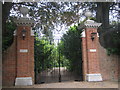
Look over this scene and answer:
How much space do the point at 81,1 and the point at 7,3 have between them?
5.73 metres

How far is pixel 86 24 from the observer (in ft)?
27.0

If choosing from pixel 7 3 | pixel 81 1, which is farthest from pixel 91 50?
pixel 7 3

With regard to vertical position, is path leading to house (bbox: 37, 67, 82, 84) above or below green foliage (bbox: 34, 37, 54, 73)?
below

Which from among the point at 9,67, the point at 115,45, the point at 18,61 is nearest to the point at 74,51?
the point at 115,45

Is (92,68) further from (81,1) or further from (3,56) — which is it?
(81,1)

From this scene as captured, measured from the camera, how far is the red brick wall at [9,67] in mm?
7414

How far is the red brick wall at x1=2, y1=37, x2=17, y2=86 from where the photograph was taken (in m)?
7.41

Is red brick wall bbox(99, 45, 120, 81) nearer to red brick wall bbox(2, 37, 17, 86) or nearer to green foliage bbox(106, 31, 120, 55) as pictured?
green foliage bbox(106, 31, 120, 55)

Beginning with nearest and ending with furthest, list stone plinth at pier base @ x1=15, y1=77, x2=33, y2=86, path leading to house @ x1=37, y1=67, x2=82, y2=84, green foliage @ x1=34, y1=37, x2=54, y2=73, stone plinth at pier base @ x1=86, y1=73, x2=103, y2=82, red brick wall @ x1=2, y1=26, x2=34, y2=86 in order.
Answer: stone plinth at pier base @ x1=15, y1=77, x2=33, y2=86
red brick wall @ x1=2, y1=26, x2=34, y2=86
stone plinth at pier base @ x1=86, y1=73, x2=103, y2=82
green foliage @ x1=34, y1=37, x2=54, y2=73
path leading to house @ x1=37, y1=67, x2=82, y2=84

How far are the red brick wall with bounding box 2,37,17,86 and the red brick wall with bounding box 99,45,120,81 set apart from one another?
5199mm

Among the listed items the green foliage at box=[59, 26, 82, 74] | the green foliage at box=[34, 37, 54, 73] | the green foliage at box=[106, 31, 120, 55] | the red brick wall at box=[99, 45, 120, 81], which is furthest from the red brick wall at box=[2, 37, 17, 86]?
the green foliage at box=[106, 31, 120, 55]

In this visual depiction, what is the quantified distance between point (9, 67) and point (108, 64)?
590cm

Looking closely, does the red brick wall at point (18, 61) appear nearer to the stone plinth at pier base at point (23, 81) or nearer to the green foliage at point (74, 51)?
the stone plinth at pier base at point (23, 81)

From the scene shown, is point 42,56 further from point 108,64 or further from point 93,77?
point 108,64
